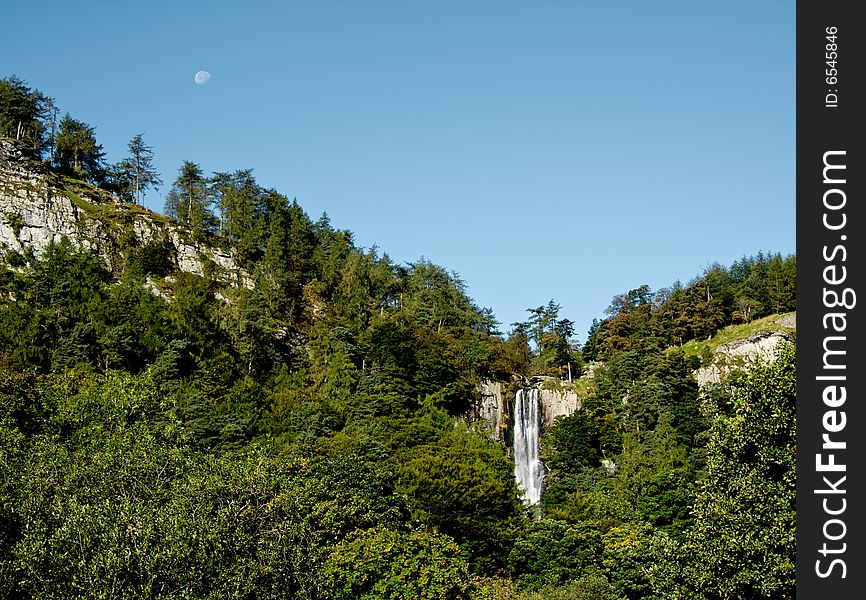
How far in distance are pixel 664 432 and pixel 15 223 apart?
6082 cm

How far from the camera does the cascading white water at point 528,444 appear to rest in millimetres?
72875

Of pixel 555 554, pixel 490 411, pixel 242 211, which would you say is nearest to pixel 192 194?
pixel 242 211

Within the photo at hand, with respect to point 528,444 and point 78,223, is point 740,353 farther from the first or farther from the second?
point 78,223

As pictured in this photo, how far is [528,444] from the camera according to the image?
75.9 meters

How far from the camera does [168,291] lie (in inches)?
2936

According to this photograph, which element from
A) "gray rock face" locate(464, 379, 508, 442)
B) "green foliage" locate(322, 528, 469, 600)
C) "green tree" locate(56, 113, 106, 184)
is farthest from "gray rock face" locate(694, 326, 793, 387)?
"green tree" locate(56, 113, 106, 184)

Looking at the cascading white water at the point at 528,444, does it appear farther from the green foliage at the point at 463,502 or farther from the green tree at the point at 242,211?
the green tree at the point at 242,211

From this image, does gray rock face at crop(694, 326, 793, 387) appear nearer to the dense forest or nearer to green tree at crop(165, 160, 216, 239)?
the dense forest

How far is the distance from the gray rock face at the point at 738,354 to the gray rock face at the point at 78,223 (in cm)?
4772

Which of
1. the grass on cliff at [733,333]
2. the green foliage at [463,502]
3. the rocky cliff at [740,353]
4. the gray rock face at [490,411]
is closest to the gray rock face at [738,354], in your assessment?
the rocky cliff at [740,353]
